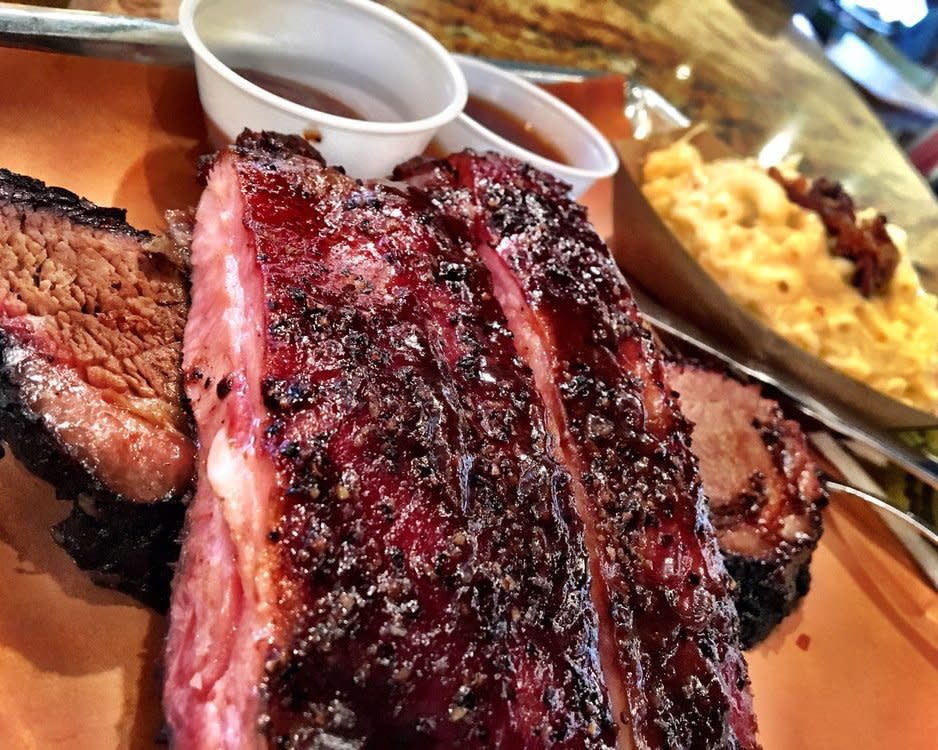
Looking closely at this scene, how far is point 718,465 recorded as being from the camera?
3102 millimetres

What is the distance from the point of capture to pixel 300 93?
2.95m

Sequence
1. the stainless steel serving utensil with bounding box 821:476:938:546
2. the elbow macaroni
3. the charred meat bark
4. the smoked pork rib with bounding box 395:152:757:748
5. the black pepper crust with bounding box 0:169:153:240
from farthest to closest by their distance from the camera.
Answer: the charred meat bark < the elbow macaroni < the stainless steel serving utensil with bounding box 821:476:938:546 < the black pepper crust with bounding box 0:169:153:240 < the smoked pork rib with bounding box 395:152:757:748

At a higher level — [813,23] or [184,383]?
[813,23]

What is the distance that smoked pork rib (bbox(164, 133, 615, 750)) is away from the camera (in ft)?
5.16

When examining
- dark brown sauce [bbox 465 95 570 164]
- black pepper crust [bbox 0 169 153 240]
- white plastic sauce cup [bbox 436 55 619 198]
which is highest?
white plastic sauce cup [bbox 436 55 619 198]

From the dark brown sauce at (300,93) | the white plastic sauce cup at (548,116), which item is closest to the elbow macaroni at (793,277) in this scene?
the white plastic sauce cup at (548,116)

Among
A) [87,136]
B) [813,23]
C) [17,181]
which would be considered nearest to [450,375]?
[17,181]

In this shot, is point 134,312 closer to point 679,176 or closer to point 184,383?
point 184,383

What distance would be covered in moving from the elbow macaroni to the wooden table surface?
0.98 meters

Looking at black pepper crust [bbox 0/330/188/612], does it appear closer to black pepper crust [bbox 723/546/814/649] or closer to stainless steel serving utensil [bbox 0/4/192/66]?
stainless steel serving utensil [bbox 0/4/192/66]

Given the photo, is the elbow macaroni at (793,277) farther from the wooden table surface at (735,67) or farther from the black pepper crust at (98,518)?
the black pepper crust at (98,518)

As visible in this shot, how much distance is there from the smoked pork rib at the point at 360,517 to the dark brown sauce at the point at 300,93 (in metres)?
0.85

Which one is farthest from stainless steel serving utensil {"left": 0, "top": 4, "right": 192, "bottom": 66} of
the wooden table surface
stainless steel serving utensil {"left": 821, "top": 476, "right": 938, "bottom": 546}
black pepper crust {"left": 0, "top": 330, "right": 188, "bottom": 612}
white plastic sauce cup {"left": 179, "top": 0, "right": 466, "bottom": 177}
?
stainless steel serving utensil {"left": 821, "top": 476, "right": 938, "bottom": 546}

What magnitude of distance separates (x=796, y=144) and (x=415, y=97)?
3.50 meters
